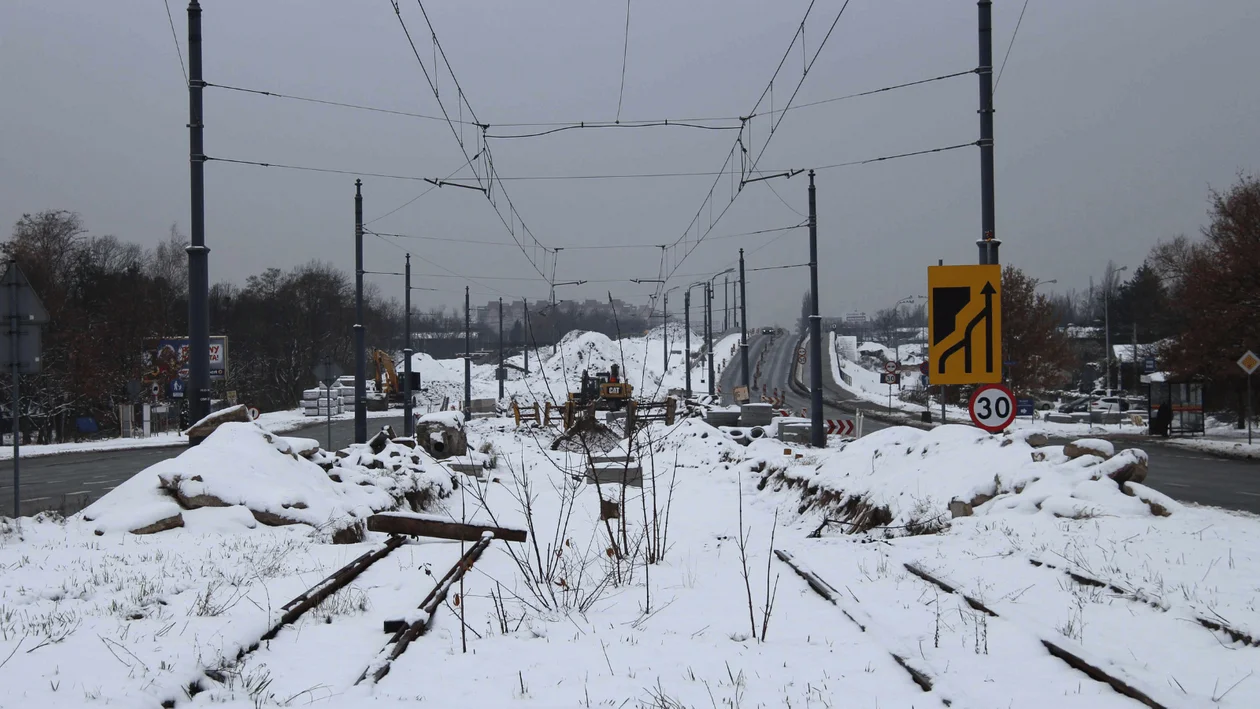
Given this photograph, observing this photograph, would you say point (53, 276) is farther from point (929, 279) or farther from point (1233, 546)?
point (1233, 546)

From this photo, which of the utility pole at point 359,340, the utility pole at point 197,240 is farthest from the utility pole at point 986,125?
the utility pole at point 359,340

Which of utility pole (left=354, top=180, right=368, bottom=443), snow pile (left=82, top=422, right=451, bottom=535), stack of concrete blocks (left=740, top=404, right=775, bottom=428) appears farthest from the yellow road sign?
stack of concrete blocks (left=740, top=404, right=775, bottom=428)

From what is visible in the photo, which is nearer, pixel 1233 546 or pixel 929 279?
pixel 1233 546

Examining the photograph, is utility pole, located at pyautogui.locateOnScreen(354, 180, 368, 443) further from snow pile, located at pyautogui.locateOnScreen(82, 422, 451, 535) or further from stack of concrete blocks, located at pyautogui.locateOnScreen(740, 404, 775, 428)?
stack of concrete blocks, located at pyautogui.locateOnScreen(740, 404, 775, 428)

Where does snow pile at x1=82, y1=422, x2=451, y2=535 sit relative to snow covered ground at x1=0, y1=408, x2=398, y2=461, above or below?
above

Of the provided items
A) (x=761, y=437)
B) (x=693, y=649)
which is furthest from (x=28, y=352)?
(x=761, y=437)

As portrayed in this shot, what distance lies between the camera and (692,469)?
27875 millimetres

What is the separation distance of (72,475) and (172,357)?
2314cm

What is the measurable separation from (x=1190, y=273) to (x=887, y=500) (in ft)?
92.3

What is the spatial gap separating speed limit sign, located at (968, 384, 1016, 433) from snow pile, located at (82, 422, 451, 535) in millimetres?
8791

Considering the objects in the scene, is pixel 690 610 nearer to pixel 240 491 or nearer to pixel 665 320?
pixel 240 491

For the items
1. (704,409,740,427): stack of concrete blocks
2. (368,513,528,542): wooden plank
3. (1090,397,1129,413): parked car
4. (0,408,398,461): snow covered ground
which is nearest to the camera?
(368,513,528,542): wooden plank

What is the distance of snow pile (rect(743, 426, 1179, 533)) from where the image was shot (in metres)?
11.1

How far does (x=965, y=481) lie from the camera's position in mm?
13219
